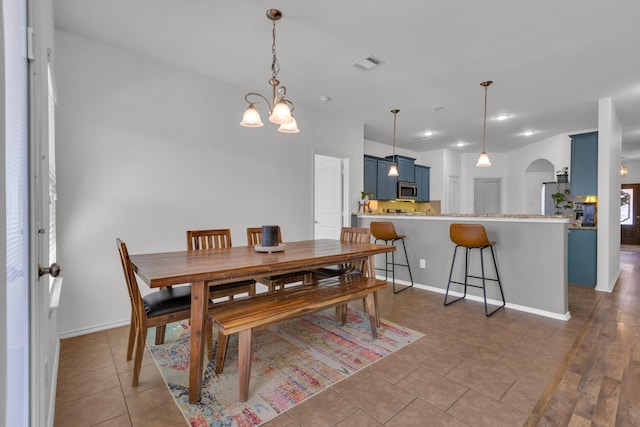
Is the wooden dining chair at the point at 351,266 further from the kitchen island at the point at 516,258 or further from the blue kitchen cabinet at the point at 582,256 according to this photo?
the blue kitchen cabinet at the point at 582,256

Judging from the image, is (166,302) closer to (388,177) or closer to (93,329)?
(93,329)

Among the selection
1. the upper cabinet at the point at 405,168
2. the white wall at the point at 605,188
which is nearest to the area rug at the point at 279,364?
the white wall at the point at 605,188

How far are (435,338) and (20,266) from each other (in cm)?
277

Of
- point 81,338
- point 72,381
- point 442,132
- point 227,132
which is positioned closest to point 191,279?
point 72,381

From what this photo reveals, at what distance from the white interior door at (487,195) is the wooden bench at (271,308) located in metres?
6.47

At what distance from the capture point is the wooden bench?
71.7 inches

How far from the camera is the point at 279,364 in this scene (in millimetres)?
2242

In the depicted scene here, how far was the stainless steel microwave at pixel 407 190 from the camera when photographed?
21.6ft

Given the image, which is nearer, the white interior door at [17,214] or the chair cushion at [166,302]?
the white interior door at [17,214]

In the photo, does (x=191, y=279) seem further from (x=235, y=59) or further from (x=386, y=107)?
(x=386, y=107)

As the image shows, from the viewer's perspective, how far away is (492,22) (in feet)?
8.18

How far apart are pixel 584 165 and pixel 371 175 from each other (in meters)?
3.46

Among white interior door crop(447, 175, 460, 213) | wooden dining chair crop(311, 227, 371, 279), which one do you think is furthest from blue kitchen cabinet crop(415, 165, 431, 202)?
wooden dining chair crop(311, 227, 371, 279)

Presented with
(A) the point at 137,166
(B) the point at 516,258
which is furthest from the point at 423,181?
(A) the point at 137,166
